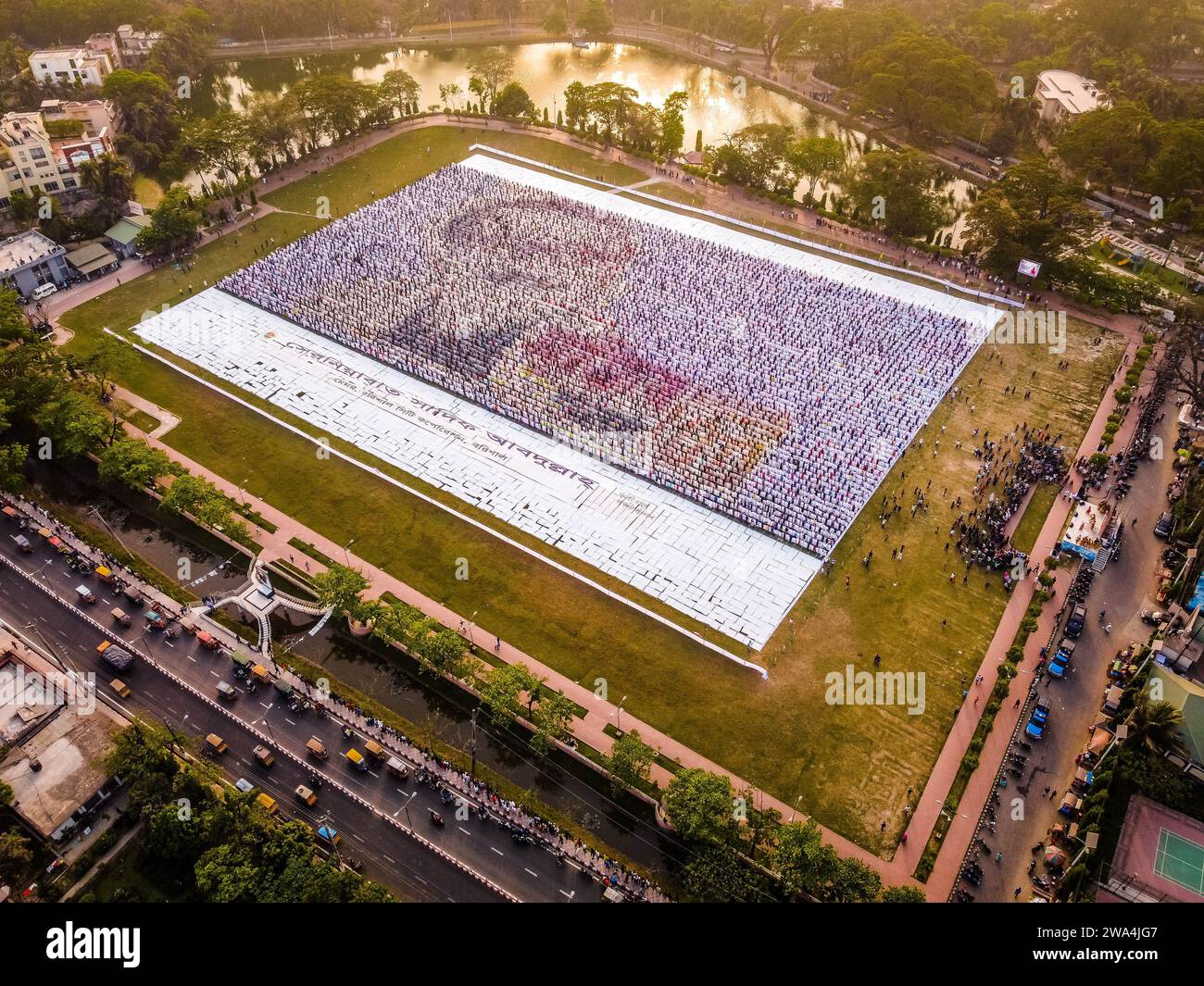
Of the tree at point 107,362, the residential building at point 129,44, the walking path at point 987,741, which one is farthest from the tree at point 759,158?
the residential building at point 129,44

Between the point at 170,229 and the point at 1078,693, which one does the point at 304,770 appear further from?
the point at 170,229

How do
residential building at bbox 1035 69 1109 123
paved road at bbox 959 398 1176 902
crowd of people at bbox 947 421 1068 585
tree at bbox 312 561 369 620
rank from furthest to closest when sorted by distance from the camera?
1. residential building at bbox 1035 69 1109 123
2. crowd of people at bbox 947 421 1068 585
3. tree at bbox 312 561 369 620
4. paved road at bbox 959 398 1176 902

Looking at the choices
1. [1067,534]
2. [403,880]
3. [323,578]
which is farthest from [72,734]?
[1067,534]

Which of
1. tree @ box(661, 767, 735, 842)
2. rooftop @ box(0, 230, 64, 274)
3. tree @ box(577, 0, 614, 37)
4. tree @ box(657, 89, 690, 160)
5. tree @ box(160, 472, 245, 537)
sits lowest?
tree @ box(661, 767, 735, 842)

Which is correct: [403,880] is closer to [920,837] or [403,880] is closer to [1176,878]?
[920,837]

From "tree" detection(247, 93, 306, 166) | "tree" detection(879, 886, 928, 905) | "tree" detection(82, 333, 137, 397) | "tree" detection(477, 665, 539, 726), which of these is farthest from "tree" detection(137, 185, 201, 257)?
"tree" detection(879, 886, 928, 905)

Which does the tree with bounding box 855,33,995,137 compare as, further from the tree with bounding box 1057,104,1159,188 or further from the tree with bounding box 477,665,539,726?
the tree with bounding box 477,665,539,726

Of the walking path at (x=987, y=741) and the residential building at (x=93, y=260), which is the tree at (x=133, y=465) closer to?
the residential building at (x=93, y=260)

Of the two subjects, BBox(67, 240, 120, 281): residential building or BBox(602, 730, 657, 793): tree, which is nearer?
BBox(602, 730, 657, 793): tree
